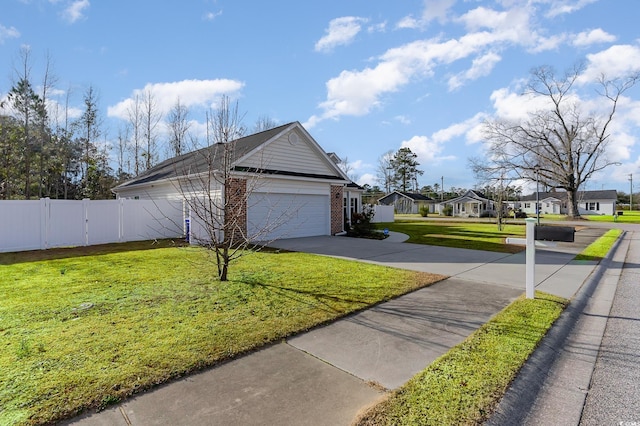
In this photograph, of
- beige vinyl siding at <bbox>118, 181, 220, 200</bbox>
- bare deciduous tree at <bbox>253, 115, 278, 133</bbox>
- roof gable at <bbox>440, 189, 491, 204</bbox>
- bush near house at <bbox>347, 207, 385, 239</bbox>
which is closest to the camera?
beige vinyl siding at <bbox>118, 181, 220, 200</bbox>

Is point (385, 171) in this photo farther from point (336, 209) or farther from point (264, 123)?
point (336, 209)

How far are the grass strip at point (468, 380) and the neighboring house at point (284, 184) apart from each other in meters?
8.88

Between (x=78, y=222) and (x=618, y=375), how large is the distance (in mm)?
14600

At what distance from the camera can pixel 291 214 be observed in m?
12.9

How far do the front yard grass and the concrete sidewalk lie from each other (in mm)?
218

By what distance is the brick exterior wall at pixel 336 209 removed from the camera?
1580 centimetres

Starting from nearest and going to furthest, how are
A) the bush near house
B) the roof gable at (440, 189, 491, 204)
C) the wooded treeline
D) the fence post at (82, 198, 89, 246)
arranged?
the fence post at (82, 198, 89, 246)
the bush near house
the wooded treeline
the roof gable at (440, 189, 491, 204)

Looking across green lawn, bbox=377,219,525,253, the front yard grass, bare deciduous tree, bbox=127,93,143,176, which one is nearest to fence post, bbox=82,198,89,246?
the front yard grass

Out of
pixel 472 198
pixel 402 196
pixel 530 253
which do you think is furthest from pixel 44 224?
pixel 402 196

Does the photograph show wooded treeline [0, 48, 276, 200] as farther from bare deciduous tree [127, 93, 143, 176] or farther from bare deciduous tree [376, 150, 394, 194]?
bare deciduous tree [376, 150, 394, 194]

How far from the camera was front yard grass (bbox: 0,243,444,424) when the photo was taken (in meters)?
2.71

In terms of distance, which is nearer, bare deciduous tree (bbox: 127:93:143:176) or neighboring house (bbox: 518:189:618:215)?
bare deciduous tree (bbox: 127:93:143:176)

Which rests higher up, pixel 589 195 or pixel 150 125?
pixel 150 125

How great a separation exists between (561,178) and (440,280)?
133 ft
